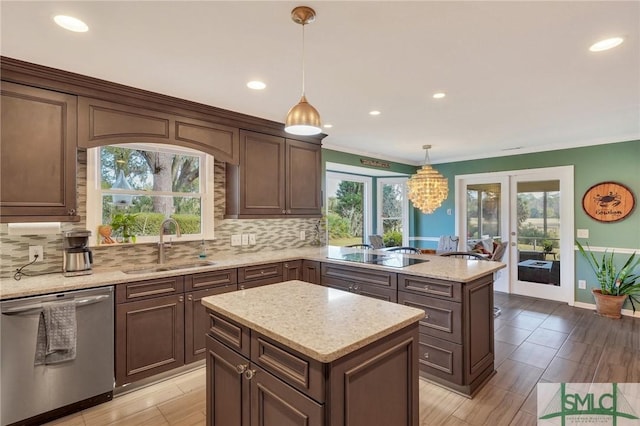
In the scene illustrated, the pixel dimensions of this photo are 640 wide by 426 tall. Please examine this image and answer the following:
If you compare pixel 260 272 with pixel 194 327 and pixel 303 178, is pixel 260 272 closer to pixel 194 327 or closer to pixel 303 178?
pixel 194 327

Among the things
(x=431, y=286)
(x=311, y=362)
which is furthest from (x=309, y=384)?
(x=431, y=286)

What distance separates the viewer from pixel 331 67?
228 centimetres

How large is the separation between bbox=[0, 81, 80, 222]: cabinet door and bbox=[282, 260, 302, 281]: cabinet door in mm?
1935

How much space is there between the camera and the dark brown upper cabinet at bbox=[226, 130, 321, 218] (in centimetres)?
346

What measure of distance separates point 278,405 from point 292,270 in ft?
7.47

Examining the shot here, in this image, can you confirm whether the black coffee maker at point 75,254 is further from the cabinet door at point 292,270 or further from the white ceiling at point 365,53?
the cabinet door at point 292,270

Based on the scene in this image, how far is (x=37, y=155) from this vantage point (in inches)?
89.8

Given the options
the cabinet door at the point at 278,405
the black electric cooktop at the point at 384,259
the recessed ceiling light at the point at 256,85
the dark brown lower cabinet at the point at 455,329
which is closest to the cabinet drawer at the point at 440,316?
the dark brown lower cabinet at the point at 455,329

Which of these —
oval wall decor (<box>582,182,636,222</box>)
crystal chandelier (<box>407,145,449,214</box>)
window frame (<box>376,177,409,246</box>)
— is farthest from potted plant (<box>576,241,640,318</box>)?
window frame (<box>376,177,409,246</box>)

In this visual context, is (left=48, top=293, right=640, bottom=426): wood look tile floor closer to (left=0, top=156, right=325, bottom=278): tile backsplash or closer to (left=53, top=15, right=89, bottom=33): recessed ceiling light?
(left=0, top=156, right=325, bottom=278): tile backsplash

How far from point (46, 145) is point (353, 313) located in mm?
2519

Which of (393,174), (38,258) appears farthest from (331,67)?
(393,174)

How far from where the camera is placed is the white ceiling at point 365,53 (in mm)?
1651

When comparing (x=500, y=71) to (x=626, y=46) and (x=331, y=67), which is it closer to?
(x=626, y=46)
